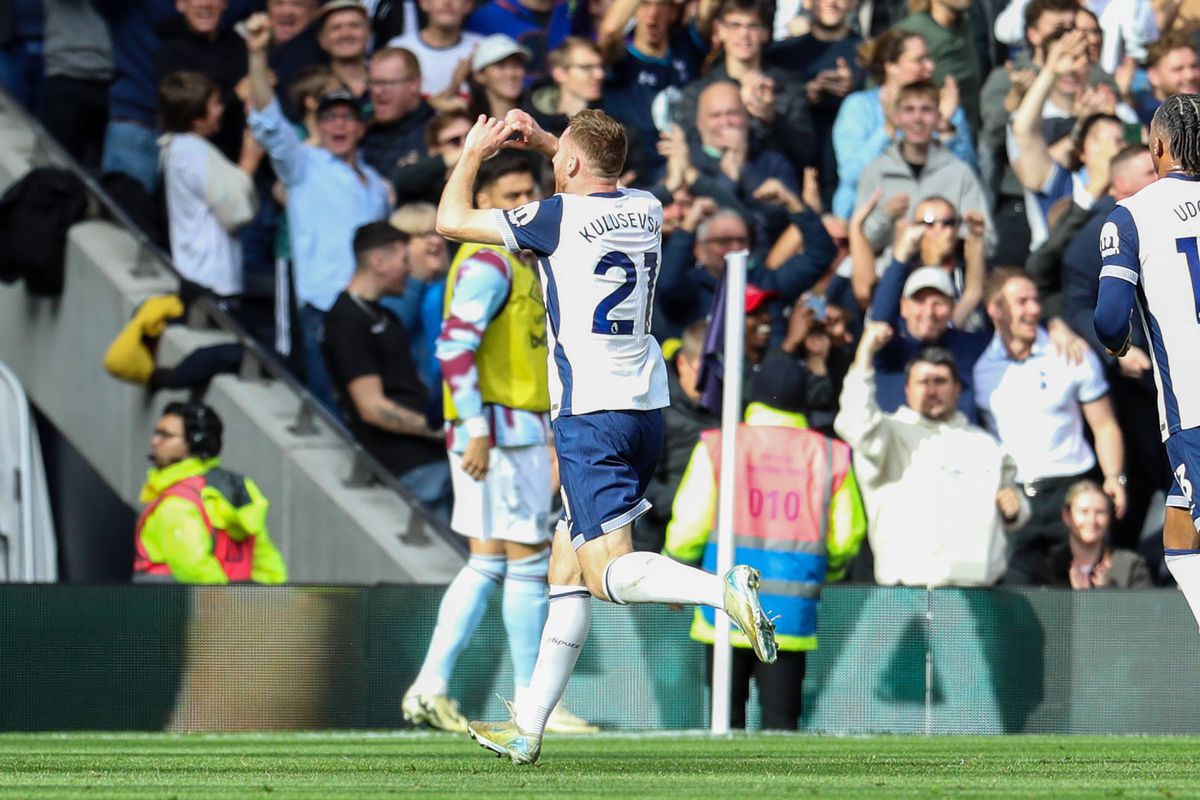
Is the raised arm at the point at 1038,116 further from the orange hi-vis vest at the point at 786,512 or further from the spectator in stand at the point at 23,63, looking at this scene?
Answer: the spectator in stand at the point at 23,63

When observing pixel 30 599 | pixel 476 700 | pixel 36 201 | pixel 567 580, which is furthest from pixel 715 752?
pixel 36 201

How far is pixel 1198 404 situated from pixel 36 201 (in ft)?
28.1

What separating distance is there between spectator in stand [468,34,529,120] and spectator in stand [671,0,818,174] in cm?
100

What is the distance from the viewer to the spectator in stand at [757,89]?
13.8m

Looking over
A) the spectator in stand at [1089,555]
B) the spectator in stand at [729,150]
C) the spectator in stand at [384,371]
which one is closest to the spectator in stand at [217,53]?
the spectator in stand at [384,371]

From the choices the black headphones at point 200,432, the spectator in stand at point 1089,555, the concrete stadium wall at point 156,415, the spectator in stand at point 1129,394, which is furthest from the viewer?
the concrete stadium wall at point 156,415

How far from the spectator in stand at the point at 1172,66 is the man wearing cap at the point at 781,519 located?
4.02 meters

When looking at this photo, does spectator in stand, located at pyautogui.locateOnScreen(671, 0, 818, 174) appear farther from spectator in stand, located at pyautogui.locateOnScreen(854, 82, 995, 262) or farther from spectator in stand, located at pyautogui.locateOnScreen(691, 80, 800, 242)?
spectator in stand, located at pyautogui.locateOnScreen(854, 82, 995, 262)

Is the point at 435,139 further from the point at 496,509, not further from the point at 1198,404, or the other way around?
the point at 1198,404

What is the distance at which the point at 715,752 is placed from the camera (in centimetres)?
830

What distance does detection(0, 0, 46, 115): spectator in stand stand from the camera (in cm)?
1478

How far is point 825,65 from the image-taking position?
48.0ft

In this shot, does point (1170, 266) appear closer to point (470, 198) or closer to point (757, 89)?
point (470, 198)

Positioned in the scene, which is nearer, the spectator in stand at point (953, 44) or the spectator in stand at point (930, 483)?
the spectator in stand at point (930, 483)
